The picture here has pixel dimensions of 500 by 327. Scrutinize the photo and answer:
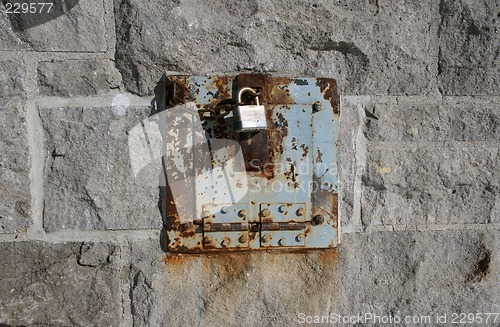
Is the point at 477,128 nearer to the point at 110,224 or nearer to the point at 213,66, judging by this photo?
the point at 213,66

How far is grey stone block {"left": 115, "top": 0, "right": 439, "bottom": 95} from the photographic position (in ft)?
3.56

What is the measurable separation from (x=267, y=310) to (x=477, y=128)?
69cm

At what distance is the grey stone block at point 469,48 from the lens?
116cm

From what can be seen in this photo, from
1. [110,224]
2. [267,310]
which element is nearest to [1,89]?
[110,224]

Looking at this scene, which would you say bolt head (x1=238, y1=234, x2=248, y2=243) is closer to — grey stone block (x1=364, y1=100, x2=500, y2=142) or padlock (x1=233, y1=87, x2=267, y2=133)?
padlock (x1=233, y1=87, x2=267, y2=133)

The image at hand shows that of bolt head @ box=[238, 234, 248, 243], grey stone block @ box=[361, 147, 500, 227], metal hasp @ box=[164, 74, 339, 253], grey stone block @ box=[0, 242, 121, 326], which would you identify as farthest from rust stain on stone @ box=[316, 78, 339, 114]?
grey stone block @ box=[0, 242, 121, 326]

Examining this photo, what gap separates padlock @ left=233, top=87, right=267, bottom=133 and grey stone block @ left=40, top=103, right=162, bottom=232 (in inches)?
8.8

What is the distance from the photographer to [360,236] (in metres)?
1.19

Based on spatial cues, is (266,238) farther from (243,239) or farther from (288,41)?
(288,41)

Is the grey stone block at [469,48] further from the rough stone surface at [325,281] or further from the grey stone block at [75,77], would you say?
the grey stone block at [75,77]

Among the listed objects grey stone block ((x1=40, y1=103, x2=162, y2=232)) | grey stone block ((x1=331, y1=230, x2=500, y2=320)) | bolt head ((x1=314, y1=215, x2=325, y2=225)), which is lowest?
grey stone block ((x1=331, y1=230, x2=500, y2=320))

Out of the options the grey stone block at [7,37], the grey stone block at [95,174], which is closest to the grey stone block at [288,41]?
the grey stone block at [95,174]

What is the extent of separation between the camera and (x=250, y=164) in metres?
1.11

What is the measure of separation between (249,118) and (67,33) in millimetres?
459
